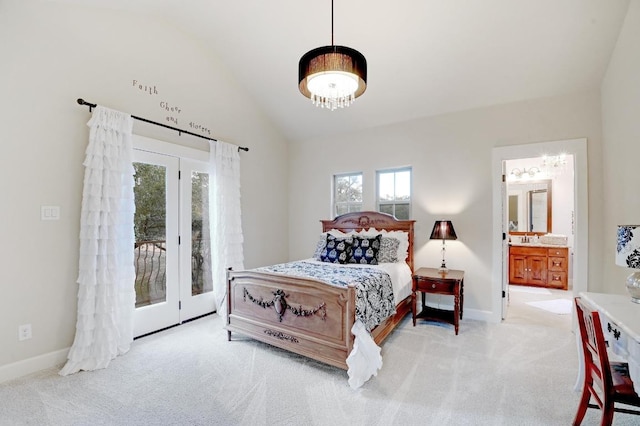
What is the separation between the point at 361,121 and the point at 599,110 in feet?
9.01

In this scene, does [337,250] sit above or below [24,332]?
above

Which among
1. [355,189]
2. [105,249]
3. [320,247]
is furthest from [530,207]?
[105,249]

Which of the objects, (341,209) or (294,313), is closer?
(294,313)

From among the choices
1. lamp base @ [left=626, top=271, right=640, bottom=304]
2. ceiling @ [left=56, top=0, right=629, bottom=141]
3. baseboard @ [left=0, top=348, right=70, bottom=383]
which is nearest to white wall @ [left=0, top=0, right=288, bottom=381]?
baseboard @ [left=0, top=348, right=70, bottom=383]

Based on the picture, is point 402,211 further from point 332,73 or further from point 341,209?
point 332,73

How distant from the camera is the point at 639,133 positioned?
94.1 inches

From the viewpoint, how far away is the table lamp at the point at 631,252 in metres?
1.83

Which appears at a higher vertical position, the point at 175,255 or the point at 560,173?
the point at 560,173

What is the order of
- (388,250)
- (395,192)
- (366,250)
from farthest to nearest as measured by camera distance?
(395,192), (388,250), (366,250)

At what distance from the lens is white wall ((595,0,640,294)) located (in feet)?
8.07

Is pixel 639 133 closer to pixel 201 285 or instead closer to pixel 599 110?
pixel 599 110

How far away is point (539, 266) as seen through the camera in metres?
5.71

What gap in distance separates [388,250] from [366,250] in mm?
326

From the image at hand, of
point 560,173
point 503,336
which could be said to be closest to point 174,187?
point 503,336
